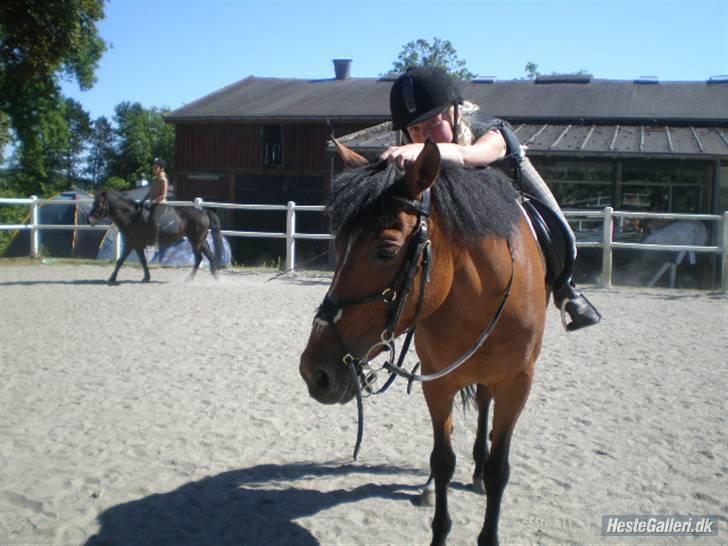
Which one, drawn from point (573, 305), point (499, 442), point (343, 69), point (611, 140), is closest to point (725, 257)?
point (611, 140)

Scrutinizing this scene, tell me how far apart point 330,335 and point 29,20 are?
1774 centimetres

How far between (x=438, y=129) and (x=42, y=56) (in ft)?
60.8

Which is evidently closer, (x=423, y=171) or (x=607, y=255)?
(x=423, y=171)

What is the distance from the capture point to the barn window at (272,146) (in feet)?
81.4

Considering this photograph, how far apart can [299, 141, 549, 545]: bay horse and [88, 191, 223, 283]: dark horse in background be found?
36.3 ft

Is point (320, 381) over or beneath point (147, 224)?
beneath

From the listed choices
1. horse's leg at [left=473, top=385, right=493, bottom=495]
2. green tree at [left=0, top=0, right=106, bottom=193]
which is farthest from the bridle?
green tree at [left=0, top=0, right=106, bottom=193]

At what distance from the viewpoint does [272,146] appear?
25.0m

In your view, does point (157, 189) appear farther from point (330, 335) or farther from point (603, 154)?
point (330, 335)

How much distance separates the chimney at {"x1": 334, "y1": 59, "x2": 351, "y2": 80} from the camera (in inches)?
1165

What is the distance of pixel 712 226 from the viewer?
1642 cm

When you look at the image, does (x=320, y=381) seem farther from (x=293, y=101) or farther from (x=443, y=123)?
(x=293, y=101)

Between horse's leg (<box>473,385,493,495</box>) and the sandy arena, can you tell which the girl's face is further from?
the sandy arena

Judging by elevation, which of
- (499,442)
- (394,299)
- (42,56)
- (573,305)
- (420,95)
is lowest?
(499,442)
